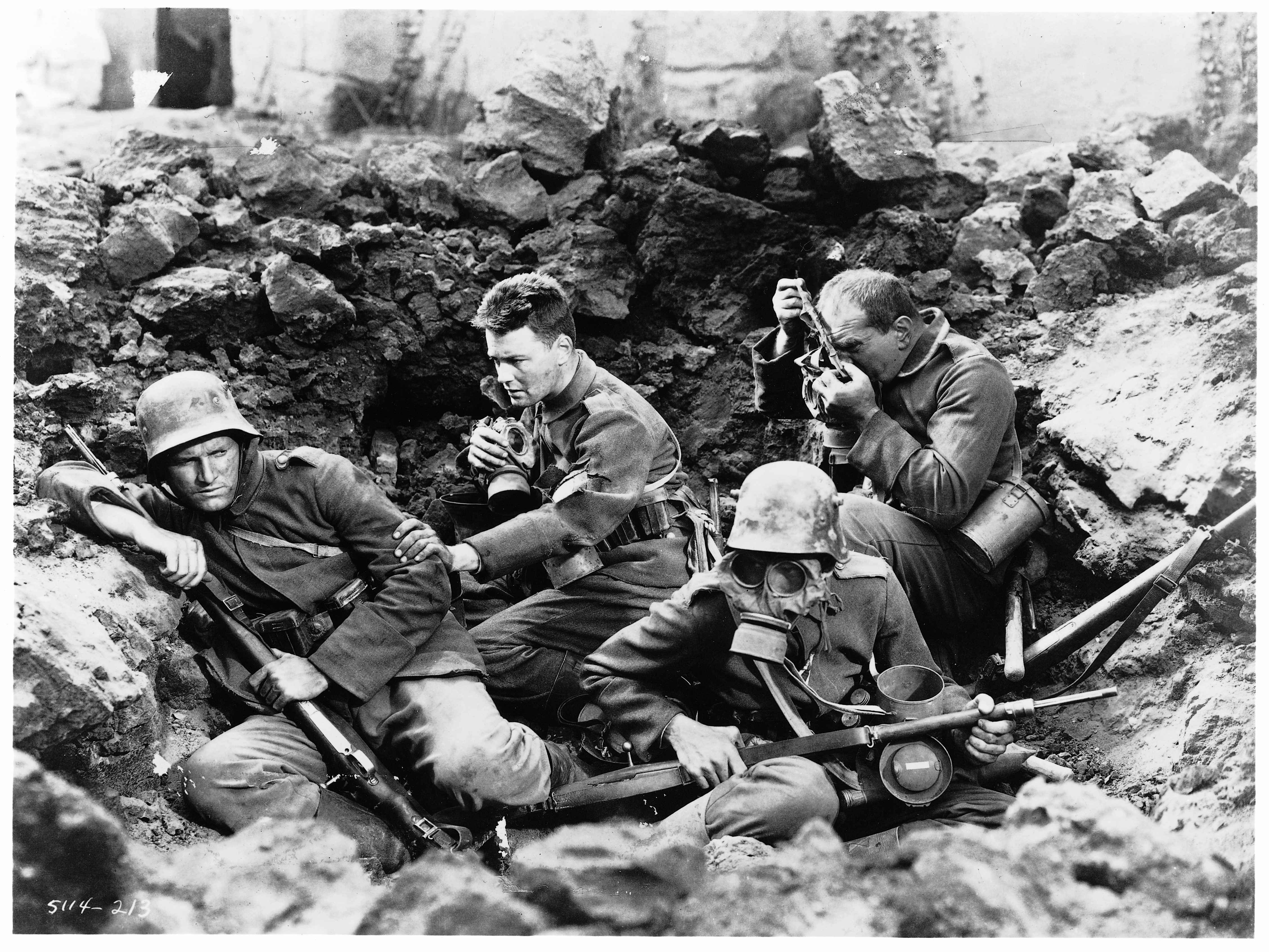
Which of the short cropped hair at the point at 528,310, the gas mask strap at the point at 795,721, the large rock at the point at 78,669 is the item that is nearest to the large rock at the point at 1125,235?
the short cropped hair at the point at 528,310

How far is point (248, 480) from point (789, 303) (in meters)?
2.16

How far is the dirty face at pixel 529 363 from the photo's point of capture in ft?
17.1

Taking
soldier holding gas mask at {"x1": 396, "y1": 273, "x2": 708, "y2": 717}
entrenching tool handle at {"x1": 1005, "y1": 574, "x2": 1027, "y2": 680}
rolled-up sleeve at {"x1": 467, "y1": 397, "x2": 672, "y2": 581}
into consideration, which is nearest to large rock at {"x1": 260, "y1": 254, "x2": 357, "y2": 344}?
soldier holding gas mask at {"x1": 396, "y1": 273, "x2": 708, "y2": 717}

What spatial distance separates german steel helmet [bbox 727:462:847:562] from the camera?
4.38 m

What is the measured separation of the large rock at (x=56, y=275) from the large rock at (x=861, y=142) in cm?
323

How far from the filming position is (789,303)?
550 centimetres

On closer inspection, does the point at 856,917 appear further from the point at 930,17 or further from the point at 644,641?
the point at 930,17

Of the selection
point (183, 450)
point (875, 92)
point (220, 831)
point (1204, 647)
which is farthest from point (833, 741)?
point (875, 92)

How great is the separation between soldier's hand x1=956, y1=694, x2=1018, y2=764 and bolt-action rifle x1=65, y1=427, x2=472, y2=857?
5.37 feet

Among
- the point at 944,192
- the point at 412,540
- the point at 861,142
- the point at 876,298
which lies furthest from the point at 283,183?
the point at 944,192

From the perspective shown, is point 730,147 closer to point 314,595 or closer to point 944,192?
point 944,192

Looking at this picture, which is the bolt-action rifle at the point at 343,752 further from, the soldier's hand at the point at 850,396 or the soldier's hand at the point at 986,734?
the soldier's hand at the point at 850,396

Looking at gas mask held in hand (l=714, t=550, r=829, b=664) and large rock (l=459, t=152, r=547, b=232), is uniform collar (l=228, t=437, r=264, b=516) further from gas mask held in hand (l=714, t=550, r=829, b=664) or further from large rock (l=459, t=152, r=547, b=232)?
large rock (l=459, t=152, r=547, b=232)

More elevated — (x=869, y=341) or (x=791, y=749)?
(x=869, y=341)
